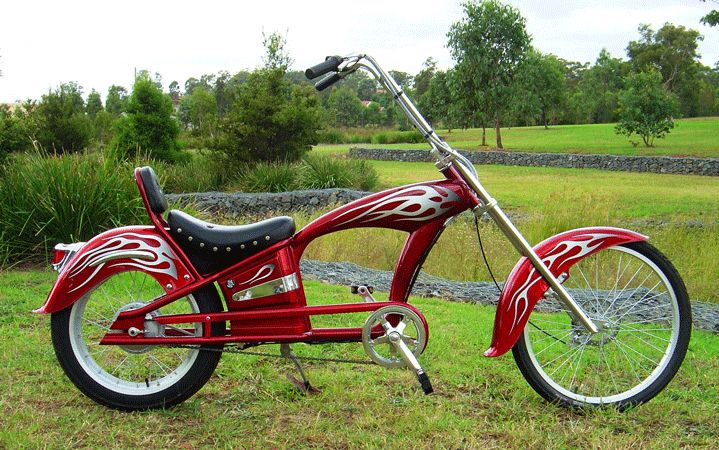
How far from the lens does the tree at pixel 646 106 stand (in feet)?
103

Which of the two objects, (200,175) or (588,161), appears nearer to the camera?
(200,175)

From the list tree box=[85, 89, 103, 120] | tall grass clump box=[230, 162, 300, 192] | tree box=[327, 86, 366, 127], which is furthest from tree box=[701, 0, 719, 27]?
tree box=[327, 86, 366, 127]

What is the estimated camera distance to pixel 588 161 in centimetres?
2778

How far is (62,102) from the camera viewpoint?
2217 cm

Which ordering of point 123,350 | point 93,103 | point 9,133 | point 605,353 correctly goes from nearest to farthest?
point 123,350, point 605,353, point 9,133, point 93,103

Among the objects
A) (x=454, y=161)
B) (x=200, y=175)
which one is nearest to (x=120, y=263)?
(x=454, y=161)

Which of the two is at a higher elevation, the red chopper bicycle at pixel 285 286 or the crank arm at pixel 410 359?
the red chopper bicycle at pixel 285 286

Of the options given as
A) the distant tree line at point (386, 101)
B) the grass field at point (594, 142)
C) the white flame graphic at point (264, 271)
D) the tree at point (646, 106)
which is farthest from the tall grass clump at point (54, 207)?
the tree at point (646, 106)

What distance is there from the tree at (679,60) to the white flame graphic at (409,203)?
57150 millimetres

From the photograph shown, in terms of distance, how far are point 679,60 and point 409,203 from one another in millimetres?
59233

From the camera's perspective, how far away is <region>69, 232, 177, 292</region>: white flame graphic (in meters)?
3.58

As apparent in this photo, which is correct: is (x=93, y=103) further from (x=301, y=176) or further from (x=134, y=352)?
(x=134, y=352)

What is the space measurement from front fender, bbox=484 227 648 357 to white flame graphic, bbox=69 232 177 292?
1.53 metres

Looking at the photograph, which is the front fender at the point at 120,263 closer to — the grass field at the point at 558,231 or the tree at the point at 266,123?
the grass field at the point at 558,231
